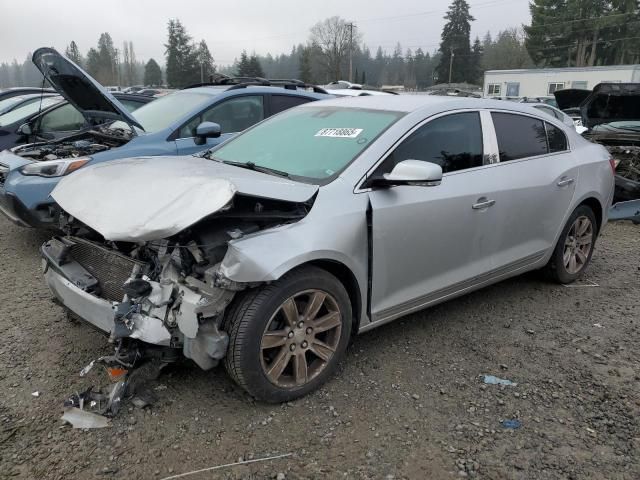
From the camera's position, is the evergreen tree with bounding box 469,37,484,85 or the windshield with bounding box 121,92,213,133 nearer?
the windshield with bounding box 121,92,213,133

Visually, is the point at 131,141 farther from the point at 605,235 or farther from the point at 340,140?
the point at 605,235

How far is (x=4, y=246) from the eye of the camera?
5809 millimetres

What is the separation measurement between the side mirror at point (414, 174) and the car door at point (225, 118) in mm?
3193

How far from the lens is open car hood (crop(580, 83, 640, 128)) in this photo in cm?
743

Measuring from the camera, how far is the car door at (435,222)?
317 centimetres

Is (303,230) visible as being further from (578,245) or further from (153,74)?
(153,74)

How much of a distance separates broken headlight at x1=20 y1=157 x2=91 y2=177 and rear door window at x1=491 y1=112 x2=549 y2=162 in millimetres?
3935

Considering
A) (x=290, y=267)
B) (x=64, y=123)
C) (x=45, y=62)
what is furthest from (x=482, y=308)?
(x=64, y=123)

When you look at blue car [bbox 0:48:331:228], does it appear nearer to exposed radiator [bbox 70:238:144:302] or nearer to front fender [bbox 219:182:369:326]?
exposed radiator [bbox 70:238:144:302]

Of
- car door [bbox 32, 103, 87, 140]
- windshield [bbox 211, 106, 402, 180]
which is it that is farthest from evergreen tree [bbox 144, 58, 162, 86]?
windshield [bbox 211, 106, 402, 180]

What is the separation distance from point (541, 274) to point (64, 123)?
713 cm

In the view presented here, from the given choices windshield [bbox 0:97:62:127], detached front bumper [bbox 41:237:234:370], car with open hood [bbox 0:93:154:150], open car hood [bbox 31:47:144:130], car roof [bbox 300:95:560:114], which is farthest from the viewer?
windshield [bbox 0:97:62:127]

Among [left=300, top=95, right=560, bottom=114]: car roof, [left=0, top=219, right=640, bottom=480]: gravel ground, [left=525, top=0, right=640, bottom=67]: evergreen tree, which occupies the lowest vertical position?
[left=0, top=219, right=640, bottom=480]: gravel ground

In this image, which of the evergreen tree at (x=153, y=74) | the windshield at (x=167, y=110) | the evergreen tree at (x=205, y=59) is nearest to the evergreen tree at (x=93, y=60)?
the evergreen tree at (x=153, y=74)
